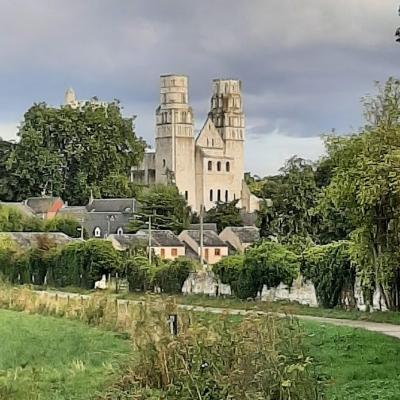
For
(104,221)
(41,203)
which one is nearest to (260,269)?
(104,221)

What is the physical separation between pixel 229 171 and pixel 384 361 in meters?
134

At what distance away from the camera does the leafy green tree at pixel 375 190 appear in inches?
1233

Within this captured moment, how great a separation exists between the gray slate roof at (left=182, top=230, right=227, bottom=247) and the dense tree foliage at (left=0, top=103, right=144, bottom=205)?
17019 mm

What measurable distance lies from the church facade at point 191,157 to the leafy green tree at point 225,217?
2268cm

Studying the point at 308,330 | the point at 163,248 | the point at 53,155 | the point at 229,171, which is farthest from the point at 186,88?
the point at 308,330

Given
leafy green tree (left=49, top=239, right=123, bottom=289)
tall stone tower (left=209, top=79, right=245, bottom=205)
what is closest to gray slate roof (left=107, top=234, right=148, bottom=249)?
leafy green tree (left=49, top=239, right=123, bottom=289)

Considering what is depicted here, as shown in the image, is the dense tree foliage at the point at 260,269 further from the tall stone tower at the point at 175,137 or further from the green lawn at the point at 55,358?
the tall stone tower at the point at 175,137

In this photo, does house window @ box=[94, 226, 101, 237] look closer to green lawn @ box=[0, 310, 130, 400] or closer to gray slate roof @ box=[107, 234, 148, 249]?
gray slate roof @ box=[107, 234, 148, 249]

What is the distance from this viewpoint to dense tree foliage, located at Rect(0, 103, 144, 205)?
109750mm

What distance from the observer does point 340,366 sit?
59.0 ft

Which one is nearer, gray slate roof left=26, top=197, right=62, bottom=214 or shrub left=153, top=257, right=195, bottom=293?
shrub left=153, top=257, right=195, bottom=293

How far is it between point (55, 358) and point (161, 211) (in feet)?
276

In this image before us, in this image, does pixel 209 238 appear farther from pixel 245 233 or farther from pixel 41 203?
pixel 41 203

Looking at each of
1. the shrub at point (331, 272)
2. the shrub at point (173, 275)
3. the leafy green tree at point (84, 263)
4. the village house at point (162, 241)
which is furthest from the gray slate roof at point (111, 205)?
the shrub at point (331, 272)
